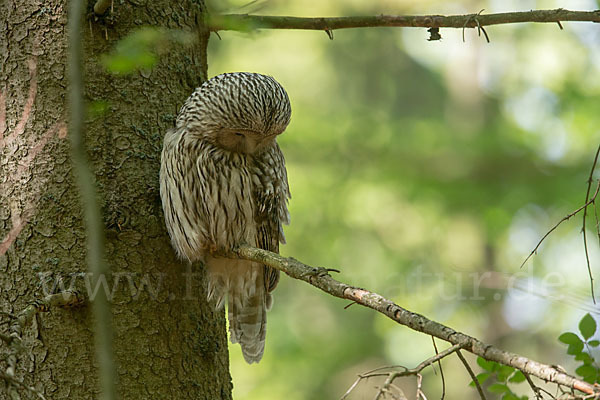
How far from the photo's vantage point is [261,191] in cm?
351

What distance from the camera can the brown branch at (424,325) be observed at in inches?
62.9

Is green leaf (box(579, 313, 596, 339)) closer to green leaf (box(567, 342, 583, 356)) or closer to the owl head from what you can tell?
green leaf (box(567, 342, 583, 356))

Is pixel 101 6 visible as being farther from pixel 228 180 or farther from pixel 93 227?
pixel 93 227

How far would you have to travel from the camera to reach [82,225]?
2705mm

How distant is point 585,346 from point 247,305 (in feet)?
6.65

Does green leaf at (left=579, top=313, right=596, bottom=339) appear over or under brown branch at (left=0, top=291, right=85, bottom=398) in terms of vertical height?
over

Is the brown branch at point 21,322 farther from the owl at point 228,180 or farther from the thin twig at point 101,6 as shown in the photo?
the thin twig at point 101,6

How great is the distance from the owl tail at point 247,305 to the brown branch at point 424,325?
106 cm

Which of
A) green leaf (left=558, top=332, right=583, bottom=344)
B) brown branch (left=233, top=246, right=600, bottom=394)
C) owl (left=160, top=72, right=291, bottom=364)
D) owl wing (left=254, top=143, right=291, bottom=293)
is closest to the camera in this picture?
brown branch (left=233, top=246, right=600, bottom=394)

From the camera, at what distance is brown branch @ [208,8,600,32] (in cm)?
254

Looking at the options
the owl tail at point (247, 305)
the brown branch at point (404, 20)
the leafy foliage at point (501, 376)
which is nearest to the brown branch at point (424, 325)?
the leafy foliage at point (501, 376)

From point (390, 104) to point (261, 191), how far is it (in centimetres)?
1066

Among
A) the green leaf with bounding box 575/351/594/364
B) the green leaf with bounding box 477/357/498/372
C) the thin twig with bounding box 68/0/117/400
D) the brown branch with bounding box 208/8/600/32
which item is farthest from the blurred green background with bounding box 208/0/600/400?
the thin twig with bounding box 68/0/117/400

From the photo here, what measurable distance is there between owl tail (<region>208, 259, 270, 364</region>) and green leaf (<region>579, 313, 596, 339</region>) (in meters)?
1.88
